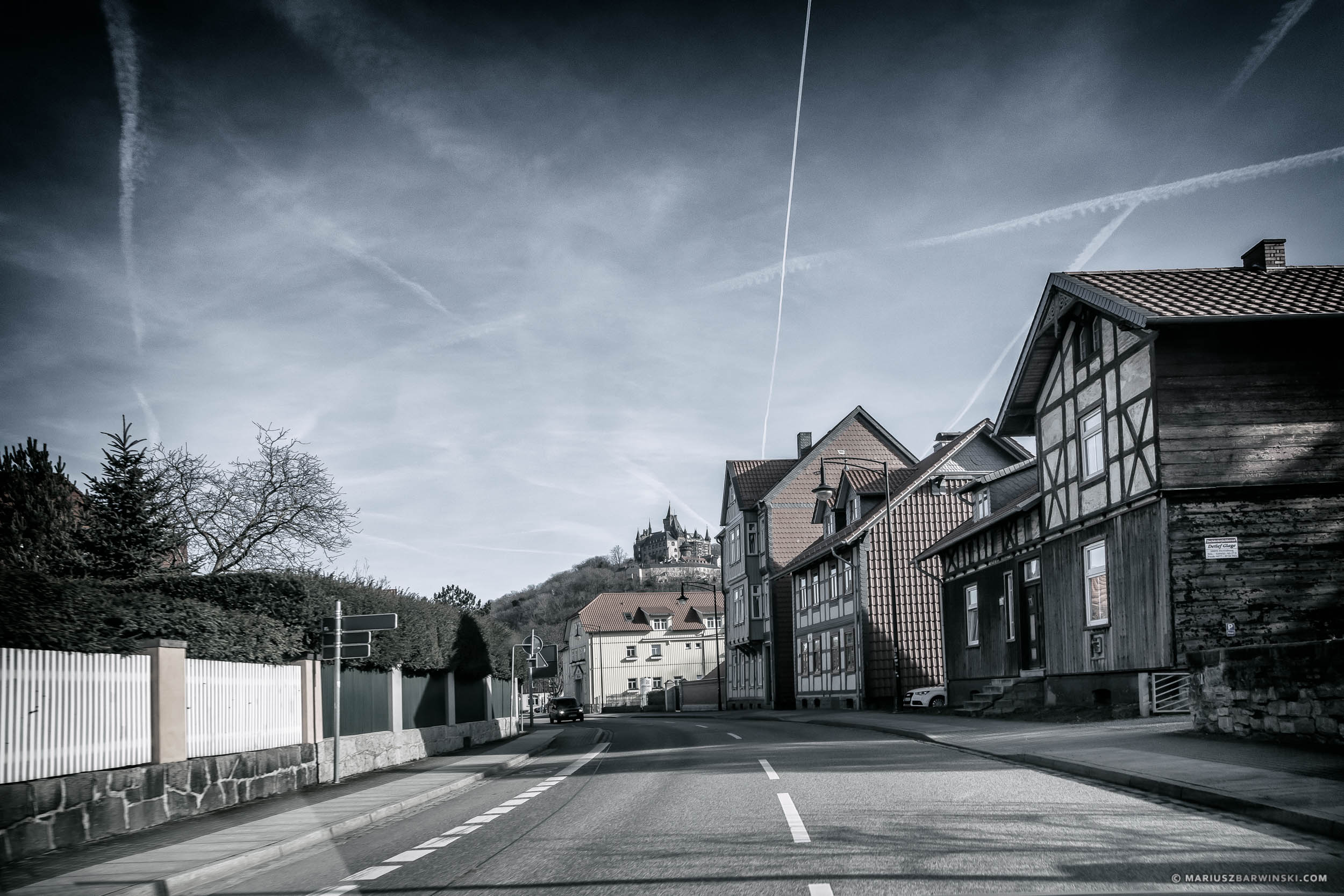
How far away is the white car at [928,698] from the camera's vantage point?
3594 centimetres

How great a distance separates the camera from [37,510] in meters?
30.7

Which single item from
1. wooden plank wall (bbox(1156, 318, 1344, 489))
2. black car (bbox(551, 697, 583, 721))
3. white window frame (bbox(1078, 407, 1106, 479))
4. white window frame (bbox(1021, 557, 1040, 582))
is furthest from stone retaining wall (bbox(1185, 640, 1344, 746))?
black car (bbox(551, 697, 583, 721))

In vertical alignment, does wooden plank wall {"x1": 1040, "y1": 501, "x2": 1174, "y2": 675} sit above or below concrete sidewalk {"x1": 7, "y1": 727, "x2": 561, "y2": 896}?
above

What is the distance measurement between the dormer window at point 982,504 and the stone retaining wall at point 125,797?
78.4 feet

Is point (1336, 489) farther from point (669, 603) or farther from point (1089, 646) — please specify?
Result: point (669, 603)

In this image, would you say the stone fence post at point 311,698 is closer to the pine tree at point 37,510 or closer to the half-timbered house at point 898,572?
the pine tree at point 37,510

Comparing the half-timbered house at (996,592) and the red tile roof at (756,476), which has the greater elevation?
the red tile roof at (756,476)

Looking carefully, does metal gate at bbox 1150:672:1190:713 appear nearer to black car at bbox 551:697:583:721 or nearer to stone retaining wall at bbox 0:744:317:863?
stone retaining wall at bbox 0:744:317:863

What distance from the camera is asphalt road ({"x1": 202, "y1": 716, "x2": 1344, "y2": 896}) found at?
23.3 ft

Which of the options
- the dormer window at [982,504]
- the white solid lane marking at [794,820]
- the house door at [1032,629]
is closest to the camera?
the white solid lane marking at [794,820]

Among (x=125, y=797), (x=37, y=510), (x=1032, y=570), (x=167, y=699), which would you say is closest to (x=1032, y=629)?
(x=1032, y=570)

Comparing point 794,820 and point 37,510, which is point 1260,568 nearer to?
point 794,820

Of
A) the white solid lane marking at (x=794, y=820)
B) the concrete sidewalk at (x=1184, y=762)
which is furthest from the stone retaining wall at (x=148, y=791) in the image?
the concrete sidewalk at (x=1184, y=762)

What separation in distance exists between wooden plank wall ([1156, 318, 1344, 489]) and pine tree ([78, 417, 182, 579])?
24485 millimetres
